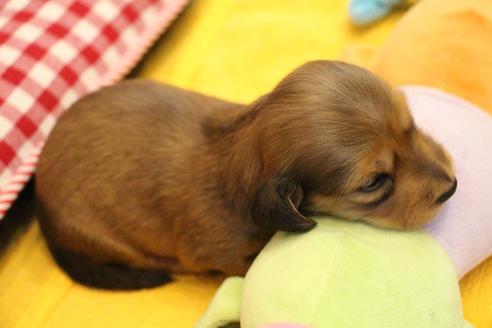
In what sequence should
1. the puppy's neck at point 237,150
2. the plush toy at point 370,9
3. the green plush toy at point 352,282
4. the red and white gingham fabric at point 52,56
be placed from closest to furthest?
1. the green plush toy at point 352,282
2. the puppy's neck at point 237,150
3. the red and white gingham fabric at point 52,56
4. the plush toy at point 370,9

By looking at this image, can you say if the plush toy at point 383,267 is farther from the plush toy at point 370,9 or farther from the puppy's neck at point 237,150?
the plush toy at point 370,9

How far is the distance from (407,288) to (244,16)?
5.91 feet

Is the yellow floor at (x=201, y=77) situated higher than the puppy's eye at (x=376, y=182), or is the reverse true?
the puppy's eye at (x=376, y=182)

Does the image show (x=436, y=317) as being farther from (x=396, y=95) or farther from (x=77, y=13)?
(x=77, y=13)

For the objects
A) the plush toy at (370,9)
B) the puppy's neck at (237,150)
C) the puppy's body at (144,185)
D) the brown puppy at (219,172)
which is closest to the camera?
the brown puppy at (219,172)

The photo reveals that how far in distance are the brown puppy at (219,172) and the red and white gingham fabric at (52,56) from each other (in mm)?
294

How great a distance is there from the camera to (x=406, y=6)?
2656mm

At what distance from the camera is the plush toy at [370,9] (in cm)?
262

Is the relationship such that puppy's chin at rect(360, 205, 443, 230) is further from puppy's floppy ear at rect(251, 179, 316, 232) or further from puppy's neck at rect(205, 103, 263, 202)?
puppy's neck at rect(205, 103, 263, 202)

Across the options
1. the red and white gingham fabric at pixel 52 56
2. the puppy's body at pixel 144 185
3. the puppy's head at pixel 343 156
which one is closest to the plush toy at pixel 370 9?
the red and white gingham fabric at pixel 52 56

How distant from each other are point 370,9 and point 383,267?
1.47 metres

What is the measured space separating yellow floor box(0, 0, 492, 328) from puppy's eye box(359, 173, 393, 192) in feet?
1.65

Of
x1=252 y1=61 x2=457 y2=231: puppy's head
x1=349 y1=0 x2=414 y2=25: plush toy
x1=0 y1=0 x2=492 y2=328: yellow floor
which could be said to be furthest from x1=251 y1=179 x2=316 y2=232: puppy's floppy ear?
x1=349 y1=0 x2=414 y2=25: plush toy

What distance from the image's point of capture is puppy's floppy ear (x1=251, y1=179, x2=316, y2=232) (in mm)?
1541
